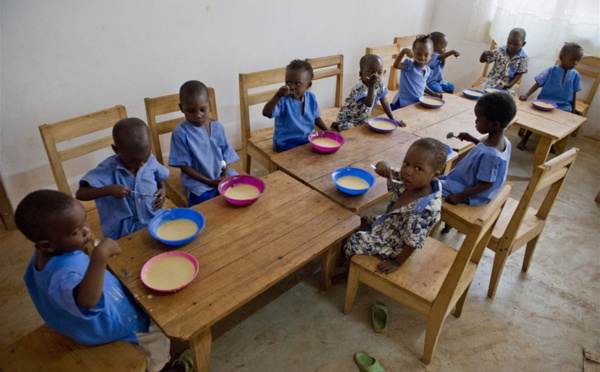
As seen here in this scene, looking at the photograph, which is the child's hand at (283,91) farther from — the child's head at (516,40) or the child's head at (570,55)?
the child's head at (570,55)

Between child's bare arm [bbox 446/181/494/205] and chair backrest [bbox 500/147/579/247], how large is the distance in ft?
0.65

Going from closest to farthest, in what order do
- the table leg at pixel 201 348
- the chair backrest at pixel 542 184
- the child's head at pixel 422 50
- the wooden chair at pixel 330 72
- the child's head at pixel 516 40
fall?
the table leg at pixel 201 348 < the chair backrest at pixel 542 184 < the wooden chair at pixel 330 72 < the child's head at pixel 422 50 < the child's head at pixel 516 40

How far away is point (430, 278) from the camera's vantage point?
1.86 meters

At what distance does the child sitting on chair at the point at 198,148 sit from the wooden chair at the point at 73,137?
379 mm

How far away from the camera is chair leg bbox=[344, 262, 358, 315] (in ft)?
6.61

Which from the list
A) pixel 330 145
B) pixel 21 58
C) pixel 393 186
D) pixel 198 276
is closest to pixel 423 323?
pixel 393 186

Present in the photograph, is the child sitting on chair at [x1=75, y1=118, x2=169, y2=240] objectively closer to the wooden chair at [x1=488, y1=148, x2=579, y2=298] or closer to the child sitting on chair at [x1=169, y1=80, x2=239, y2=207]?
the child sitting on chair at [x1=169, y1=80, x2=239, y2=207]

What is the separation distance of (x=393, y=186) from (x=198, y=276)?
3.63 feet

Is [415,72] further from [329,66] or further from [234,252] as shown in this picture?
[234,252]

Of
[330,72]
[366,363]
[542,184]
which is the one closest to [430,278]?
[366,363]

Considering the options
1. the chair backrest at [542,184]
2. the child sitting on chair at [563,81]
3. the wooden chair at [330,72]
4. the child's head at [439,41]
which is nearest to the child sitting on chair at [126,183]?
the wooden chair at [330,72]

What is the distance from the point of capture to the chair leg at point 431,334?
71.5 inches

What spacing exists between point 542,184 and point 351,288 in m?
1.17

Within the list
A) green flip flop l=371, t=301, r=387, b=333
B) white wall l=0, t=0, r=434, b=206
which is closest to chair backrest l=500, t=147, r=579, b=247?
green flip flop l=371, t=301, r=387, b=333
